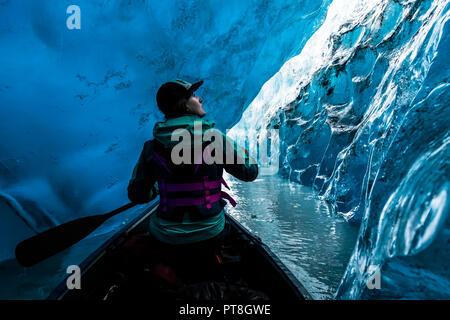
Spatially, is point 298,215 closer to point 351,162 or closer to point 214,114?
point 351,162

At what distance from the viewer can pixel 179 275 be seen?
1225mm

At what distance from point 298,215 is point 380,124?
2688 mm

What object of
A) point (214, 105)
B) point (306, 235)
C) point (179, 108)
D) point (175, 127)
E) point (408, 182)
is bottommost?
point (306, 235)

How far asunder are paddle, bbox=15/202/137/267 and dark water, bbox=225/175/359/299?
2453mm

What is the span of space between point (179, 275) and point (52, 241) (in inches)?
46.6

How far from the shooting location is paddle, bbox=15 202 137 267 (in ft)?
5.29

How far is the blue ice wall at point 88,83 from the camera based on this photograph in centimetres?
338

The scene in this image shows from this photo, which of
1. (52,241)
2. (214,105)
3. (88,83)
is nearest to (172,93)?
(52,241)

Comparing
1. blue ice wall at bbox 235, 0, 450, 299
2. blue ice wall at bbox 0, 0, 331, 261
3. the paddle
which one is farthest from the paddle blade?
blue ice wall at bbox 0, 0, 331, 261

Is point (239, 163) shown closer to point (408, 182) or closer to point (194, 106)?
point (194, 106)

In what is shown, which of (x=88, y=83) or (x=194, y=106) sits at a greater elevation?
(x=88, y=83)

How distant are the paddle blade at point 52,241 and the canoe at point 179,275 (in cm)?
23

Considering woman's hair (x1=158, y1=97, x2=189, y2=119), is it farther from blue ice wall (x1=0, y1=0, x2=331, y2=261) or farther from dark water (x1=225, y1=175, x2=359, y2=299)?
blue ice wall (x1=0, y1=0, x2=331, y2=261)
